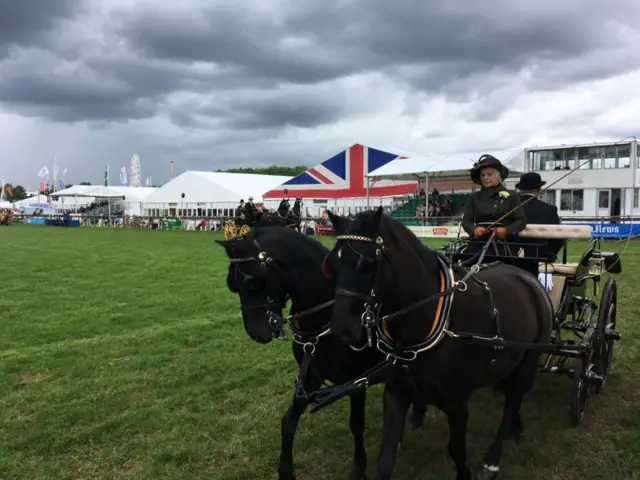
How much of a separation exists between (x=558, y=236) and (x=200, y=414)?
387 cm

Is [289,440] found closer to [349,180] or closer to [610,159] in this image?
[610,159]

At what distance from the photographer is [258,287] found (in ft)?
11.9

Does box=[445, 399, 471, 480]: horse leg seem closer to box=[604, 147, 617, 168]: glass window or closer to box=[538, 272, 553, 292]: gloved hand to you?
box=[538, 272, 553, 292]: gloved hand

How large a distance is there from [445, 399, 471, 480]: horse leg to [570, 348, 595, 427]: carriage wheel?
156 centimetres

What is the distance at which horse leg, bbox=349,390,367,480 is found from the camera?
12.9ft

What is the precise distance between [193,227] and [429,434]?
42778 millimetres

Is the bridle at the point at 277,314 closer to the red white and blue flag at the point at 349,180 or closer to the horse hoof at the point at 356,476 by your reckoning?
the horse hoof at the point at 356,476

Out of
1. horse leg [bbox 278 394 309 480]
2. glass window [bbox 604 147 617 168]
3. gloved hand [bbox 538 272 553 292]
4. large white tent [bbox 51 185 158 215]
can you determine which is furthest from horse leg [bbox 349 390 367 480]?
large white tent [bbox 51 185 158 215]

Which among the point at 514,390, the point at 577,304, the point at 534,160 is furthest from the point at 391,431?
the point at 534,160

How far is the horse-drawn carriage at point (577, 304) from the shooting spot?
15.5 feet

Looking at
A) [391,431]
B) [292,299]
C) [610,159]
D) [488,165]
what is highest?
[610,159]

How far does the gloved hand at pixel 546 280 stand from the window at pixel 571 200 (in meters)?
26.0

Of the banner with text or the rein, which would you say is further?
the banner with text

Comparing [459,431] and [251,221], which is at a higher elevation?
[251,221]
